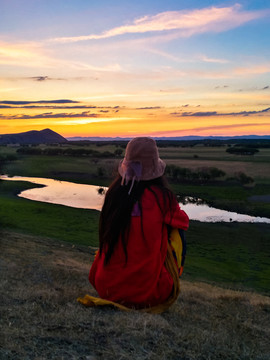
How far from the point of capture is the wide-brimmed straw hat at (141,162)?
4562 mm

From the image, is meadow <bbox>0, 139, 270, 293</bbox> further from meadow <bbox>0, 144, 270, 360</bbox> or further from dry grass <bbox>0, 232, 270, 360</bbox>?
dry grass <bbox>0, 232, 270, 360</bbox>

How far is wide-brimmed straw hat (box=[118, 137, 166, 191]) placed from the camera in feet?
15.0

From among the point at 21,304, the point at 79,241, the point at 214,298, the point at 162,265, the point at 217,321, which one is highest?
the point at 162,265

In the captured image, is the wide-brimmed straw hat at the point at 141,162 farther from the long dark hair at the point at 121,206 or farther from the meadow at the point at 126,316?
the meadow at the point at 126,316

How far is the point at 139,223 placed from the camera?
4.54 m

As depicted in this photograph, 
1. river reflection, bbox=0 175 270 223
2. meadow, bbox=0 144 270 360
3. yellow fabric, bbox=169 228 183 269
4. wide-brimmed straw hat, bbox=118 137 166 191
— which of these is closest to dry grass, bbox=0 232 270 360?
meadow, bbox=0 144 270 360

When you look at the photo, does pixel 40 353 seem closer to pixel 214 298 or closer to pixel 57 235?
pixel 214 298

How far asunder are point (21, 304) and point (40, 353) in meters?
1.98

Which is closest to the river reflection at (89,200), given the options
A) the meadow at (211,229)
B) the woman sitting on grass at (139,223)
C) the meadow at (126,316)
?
the meadow at (211,229)

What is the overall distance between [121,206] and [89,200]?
33.7 m

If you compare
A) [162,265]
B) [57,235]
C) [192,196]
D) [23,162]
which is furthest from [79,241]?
[23,162]

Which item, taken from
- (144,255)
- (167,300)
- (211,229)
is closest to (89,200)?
(211,229)

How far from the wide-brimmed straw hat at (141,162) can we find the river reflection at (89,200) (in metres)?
23.1

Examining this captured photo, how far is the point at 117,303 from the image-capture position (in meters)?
5.07
